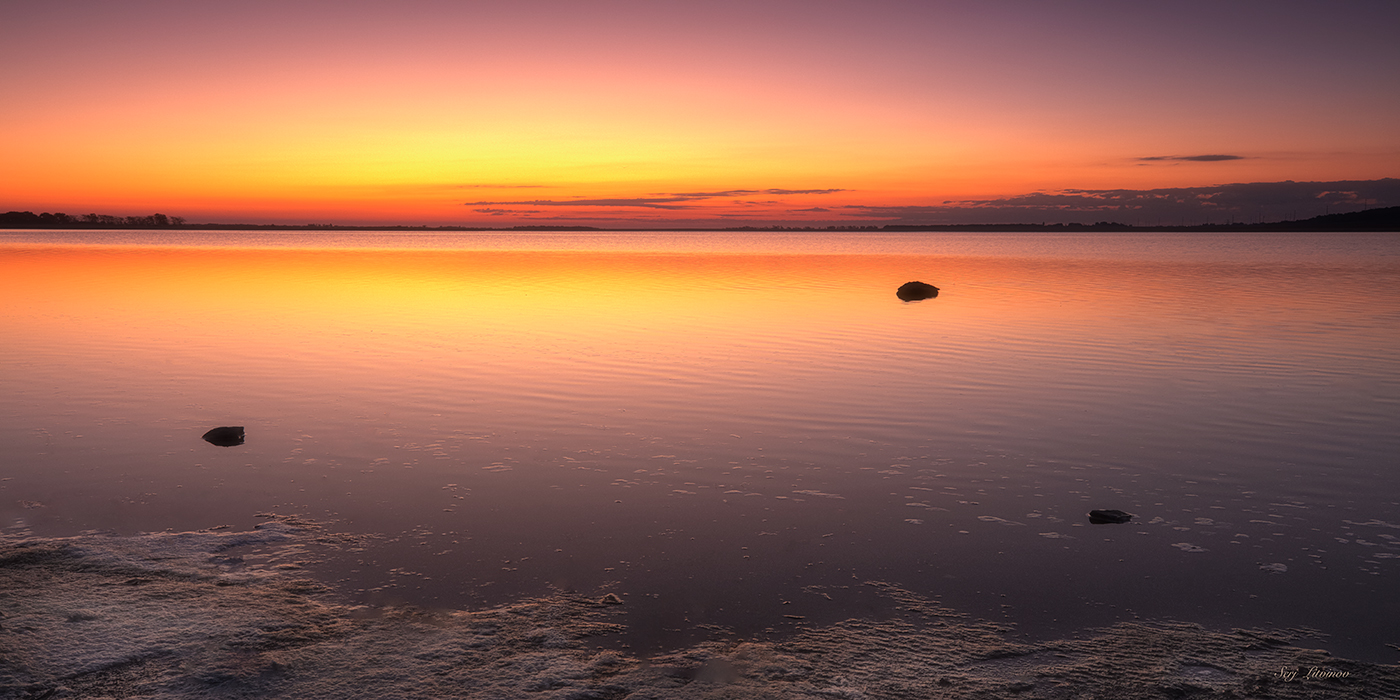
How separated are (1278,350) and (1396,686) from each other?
19.3 meters

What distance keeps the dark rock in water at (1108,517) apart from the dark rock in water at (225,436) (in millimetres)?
11422

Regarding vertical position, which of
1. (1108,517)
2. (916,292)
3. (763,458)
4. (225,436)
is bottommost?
(1108,517)

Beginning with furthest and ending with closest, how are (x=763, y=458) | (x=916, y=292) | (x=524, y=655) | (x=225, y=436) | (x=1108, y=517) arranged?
(x=916, y=292) → (x=225, y=436) → (x=763, y=458) → (x=1108, y=517) → (x=524, y=655)

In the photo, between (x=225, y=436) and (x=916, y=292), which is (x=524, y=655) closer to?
(x=225, y=436)

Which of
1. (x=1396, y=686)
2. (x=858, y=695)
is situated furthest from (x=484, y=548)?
(x=1396, y=686)

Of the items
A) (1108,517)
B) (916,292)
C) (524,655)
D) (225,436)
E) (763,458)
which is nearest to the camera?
(524,655)

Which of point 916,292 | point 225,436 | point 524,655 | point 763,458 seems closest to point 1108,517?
point 763,458

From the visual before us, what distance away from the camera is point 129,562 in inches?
316

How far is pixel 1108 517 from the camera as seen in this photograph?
31.9ft

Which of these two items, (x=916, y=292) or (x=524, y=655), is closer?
(x=524, y=655)

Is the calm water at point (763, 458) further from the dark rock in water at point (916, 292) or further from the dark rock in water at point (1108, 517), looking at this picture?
the dark rock in water at point (916, 292)

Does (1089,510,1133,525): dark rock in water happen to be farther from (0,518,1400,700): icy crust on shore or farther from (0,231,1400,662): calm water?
(0,518,1400,700): icy crust on shore

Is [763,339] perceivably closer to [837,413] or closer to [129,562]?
[837,413]

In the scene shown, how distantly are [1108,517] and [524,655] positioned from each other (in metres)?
6.71
